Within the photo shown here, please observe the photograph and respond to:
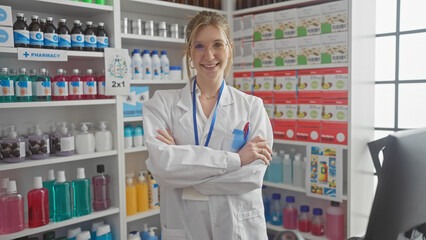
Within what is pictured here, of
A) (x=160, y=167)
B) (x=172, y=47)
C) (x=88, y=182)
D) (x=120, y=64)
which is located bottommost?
(x=88, y=182)

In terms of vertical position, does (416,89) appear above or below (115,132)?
above

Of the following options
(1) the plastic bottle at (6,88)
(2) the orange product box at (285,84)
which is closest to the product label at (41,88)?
(1) the plastic bottle at (6,88)

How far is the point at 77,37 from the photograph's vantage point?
2.50 meters

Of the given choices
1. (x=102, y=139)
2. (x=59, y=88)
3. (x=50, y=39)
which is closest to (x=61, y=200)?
(x=102, y=139)

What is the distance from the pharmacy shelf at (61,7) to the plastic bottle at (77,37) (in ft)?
0.41

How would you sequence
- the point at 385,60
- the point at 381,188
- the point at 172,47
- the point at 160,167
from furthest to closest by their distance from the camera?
Result: the point at 172,47
the point at 385,60
the point at 160,167
the point at 381,188

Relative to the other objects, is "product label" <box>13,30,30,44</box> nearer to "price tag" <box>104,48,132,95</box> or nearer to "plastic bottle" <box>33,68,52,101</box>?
"plastic bottle" <box>33,68,52,101</box>

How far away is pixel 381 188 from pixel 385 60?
2.45 m

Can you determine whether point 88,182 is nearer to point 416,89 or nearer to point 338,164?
point 338,164

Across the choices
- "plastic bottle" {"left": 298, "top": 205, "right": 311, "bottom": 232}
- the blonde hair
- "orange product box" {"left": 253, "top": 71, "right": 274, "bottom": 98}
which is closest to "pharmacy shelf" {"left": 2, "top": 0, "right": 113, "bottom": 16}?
the blonde hair

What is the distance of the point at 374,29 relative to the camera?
9.84 ft

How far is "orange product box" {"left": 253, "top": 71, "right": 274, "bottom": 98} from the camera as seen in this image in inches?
129

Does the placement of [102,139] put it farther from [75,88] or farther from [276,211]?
[276,211]

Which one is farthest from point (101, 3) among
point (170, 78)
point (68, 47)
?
point (170, 78)
